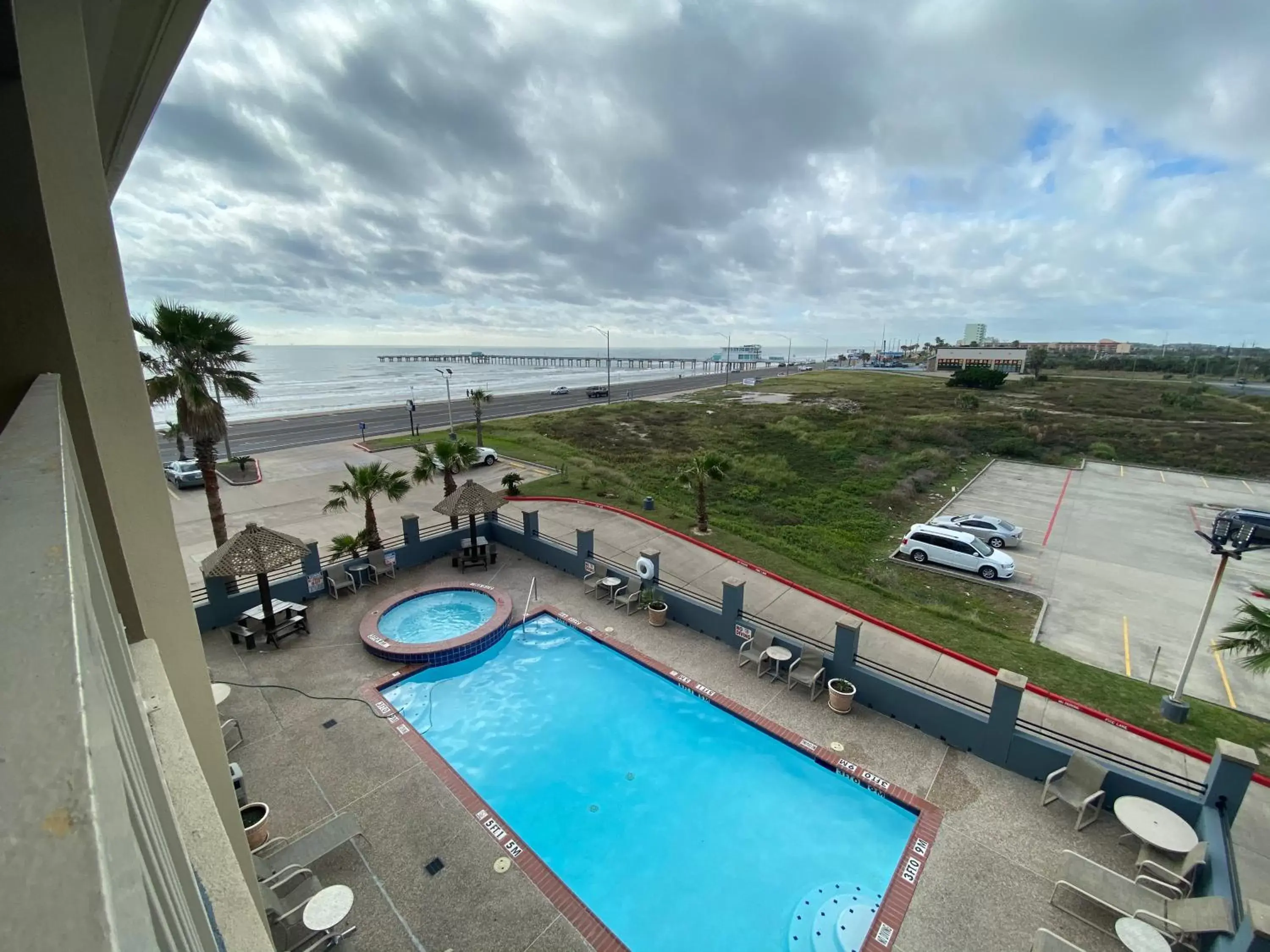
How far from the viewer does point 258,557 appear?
42.2ft

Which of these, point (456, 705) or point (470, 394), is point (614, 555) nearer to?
point (456, 705)

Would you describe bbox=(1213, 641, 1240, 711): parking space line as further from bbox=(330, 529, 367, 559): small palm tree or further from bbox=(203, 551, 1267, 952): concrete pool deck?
bbox=(330, 529, 367, 559): small palm tree

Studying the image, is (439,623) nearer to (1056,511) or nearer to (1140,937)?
(1140,937)

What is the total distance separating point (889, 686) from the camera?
1159 centimetres

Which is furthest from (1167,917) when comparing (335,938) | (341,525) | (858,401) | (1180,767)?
(858,401)

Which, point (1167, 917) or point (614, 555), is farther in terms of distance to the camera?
point (614, 555)

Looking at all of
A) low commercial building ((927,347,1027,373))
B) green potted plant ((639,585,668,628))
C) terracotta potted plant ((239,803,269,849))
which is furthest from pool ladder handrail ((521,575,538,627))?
low commercial building ((927,347,1027,373))

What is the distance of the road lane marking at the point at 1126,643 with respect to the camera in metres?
14.0

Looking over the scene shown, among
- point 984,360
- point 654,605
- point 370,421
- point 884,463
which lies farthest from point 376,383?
point 984,360

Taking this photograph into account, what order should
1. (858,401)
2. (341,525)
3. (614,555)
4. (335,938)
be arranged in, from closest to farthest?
1. (335,938)
2. (614,555)
3. (341,525)
4. (858,401)

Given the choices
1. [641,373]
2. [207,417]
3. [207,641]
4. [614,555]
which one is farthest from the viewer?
[641,373]

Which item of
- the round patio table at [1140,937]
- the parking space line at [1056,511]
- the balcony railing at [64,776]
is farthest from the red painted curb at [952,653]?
the balcony railing at [64,776]

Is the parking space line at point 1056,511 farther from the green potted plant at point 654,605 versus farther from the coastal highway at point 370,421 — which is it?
the coastal highway at point 370,421

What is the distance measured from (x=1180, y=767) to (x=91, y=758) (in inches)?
595
